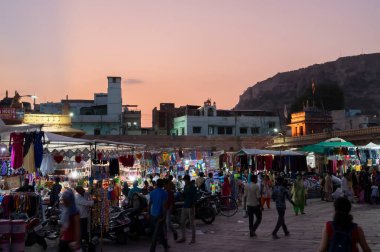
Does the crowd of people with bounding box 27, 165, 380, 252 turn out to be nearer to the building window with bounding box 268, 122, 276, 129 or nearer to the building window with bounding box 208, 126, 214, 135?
the building window with bounding box 208, 126, 214, 135

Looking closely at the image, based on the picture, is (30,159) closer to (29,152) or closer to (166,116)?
(29,152)

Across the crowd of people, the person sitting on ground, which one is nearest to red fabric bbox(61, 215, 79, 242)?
the crowd of people

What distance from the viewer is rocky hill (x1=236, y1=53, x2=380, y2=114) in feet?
400

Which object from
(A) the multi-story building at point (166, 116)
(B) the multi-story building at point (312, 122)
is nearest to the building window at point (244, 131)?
(A) the multi-story building at point (166, 116)

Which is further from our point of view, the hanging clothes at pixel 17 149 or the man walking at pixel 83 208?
the hanging clothes at pixel 17 149

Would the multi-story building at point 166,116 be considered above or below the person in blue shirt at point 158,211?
above

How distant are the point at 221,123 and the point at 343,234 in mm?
55013

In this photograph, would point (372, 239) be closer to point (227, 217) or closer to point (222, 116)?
point (227, 217)

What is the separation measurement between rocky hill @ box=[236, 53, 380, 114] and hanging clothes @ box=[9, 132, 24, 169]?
366 ft

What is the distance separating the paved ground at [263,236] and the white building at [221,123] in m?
41.6

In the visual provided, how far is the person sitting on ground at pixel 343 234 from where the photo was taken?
172 inches

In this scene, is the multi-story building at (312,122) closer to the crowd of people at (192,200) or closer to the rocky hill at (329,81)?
the crowd of people at (192,200)

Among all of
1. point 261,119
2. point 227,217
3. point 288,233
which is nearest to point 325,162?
point 227,217

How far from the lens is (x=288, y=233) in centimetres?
1170
